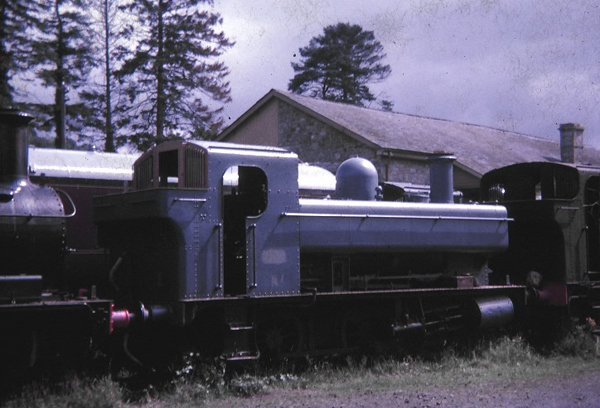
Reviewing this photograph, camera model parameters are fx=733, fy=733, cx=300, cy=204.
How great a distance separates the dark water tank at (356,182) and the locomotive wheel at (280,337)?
2.28m

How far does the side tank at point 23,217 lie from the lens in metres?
8.20

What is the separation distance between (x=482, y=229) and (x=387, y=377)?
3.29m

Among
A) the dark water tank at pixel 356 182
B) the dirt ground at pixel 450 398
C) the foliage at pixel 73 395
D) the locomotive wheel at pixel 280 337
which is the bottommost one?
the dirt ground at pixel 450 398

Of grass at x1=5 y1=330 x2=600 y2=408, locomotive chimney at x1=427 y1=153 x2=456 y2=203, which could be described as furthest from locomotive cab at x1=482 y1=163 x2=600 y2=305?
locomotive chimney at x1=427 y1=153 x2=456 y2=203

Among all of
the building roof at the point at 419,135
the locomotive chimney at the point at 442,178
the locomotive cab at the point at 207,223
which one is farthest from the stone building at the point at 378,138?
the locomotive cab at the point at 207,223

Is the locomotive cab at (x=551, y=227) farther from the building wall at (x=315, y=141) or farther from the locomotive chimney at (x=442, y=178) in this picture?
the building wall at (x=315, y=141)

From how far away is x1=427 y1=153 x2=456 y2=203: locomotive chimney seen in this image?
469 inches

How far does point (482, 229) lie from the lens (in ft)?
38.3

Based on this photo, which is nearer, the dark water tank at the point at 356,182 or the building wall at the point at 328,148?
the dark water tank at the point at 356,182

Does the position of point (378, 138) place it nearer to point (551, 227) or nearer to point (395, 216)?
point (551, 227)

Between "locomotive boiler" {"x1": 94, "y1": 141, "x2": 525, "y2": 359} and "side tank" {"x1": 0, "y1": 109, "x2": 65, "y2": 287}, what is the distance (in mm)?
938

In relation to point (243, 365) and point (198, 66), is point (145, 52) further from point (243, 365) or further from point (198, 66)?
point (243, 365)

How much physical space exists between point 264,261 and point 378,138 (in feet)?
50.5

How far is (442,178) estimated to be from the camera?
39.6 ft
